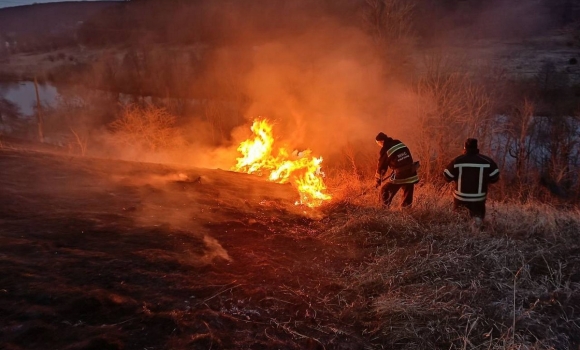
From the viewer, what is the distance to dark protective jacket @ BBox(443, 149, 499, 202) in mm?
5535

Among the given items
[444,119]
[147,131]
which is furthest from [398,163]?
[147,131]

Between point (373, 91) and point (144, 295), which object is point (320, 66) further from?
point (144, 295)

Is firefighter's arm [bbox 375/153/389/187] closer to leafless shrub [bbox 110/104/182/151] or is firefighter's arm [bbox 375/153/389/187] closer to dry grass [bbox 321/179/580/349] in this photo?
dry grass [bbox 321/179/580/349]

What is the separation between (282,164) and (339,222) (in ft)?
20.4

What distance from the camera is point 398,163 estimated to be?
694 centimetres

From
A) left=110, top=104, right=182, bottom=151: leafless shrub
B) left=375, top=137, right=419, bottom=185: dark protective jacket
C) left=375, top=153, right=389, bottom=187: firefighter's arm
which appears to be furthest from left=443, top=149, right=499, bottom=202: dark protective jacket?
left=110, top=104, right=182, bottom=151: leafless shrub

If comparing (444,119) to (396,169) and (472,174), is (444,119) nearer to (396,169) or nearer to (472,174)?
(396,169)

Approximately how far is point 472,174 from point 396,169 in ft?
5.14

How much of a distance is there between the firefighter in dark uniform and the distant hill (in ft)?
194

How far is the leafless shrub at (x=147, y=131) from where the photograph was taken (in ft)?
91.6

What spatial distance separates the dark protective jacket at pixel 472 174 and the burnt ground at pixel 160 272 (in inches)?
83.8

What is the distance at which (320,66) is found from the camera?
85.1 ft

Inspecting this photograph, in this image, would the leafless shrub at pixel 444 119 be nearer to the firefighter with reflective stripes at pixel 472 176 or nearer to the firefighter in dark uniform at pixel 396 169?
the firefighter in dark uniform at pixel 396 169

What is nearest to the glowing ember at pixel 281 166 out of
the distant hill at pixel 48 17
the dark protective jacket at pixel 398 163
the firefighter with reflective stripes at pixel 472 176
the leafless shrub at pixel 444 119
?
the dark protective jacket at pixel 398 163
